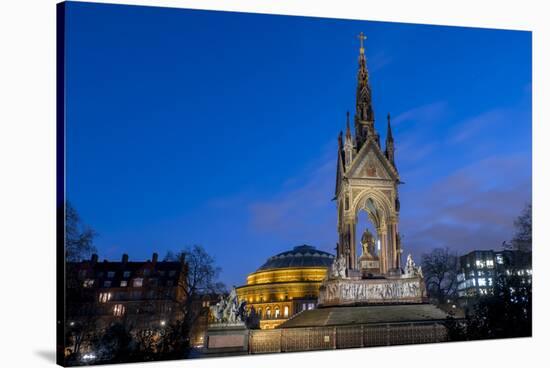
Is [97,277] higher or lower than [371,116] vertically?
lower

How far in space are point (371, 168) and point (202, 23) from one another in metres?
Result: 7.60

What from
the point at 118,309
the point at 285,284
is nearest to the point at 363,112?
the point at 285,284

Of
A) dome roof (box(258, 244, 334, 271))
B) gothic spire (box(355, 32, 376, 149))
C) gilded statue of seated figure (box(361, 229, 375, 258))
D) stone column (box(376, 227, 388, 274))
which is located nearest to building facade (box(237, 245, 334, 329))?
dome roof (box(258, 244, 334, 271))

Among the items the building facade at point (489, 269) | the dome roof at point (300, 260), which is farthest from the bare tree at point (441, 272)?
the dome roof at point (300, 260)

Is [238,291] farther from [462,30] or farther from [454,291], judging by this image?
[462,30]

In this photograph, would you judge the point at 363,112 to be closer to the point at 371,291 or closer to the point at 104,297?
the point at 371,291

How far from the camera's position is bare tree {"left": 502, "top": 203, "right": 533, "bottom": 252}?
23.5m

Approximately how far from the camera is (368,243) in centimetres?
2541

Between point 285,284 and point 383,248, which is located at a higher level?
point 383,248

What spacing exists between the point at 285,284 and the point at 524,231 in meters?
10.9

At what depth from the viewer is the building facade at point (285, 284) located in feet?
87.9

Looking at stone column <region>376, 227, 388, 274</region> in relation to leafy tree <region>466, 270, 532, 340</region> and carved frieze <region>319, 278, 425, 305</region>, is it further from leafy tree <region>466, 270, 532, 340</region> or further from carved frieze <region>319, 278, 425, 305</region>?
leafy tree <region>466, 270, 532, 340</region>

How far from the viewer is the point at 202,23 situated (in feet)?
66.6

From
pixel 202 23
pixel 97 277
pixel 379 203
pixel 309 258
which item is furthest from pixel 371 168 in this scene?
pixel 97 277
